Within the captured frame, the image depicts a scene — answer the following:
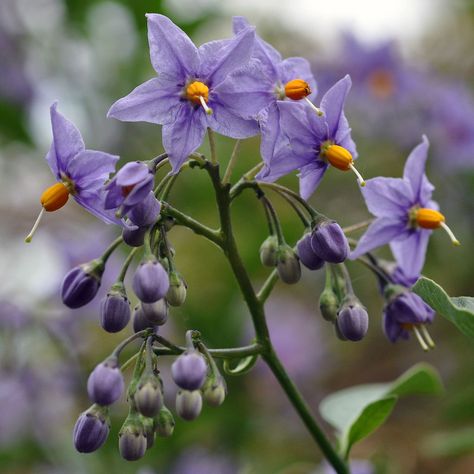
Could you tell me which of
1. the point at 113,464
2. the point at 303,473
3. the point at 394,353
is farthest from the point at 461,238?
the point at 113,464

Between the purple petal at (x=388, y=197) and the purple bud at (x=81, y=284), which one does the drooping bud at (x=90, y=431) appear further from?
the purple petal at (x=388, y=197)

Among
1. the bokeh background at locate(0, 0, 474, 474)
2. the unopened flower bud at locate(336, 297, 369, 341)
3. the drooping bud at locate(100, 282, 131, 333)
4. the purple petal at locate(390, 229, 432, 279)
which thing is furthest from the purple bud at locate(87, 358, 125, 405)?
the bokeh background at locate(0, 0, 474, 474)

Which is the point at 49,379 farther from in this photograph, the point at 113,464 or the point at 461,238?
the point at 461,238

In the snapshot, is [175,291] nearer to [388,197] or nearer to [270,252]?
[270,252]

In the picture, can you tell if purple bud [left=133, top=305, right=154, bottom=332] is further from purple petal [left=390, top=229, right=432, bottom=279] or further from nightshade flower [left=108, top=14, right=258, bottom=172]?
purple petal [left=390, top=229, right=432, bottom=279]

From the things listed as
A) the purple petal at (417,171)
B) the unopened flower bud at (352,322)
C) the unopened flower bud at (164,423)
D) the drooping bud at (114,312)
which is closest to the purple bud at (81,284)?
the drooping bud at (114,312)

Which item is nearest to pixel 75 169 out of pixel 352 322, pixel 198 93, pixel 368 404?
pixel 198 93
